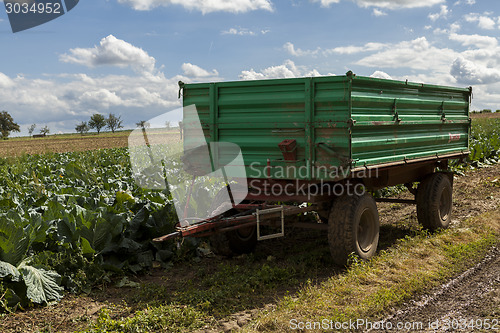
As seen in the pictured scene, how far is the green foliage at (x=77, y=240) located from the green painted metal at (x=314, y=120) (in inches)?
63.2

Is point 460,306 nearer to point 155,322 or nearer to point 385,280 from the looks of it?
point 385,280

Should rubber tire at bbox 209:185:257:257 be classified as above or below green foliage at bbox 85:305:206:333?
above

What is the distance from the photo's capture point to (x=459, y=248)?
691cm

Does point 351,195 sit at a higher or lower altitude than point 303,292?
higher

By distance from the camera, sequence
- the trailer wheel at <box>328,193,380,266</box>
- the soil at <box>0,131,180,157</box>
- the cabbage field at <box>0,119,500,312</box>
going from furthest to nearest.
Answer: the soil at <box>0,131,180,157</box>
the trailer wheel at <box>328,193,380,266</box>
the cabbage field at <box>0,119,500,312</box>

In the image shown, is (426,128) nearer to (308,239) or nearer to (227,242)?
(308,239)

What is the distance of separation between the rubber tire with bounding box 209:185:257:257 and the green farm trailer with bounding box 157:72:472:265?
2cm

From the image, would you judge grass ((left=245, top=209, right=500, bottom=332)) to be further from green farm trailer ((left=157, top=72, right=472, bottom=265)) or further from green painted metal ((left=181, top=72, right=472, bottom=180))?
green painted metal ((left=181, top=72, right=472, bottom=180))

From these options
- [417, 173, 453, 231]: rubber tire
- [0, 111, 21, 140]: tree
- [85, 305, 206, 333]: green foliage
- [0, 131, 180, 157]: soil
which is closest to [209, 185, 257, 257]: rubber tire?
[85, 305, 206, 333]: green foliage

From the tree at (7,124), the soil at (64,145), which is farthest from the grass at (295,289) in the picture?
the tree at (7,124)

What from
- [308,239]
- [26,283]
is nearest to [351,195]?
[308,239]

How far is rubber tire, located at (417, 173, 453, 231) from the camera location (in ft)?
26.1

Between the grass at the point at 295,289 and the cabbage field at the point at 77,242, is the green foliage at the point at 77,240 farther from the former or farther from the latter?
the grass at the point at 295,289

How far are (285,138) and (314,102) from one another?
24.0 inches
